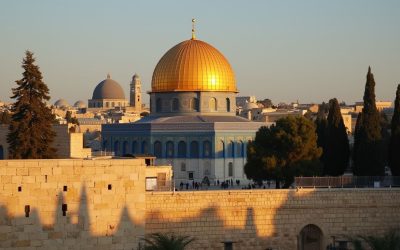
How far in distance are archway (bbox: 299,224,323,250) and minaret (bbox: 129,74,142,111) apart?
9683 centimetres

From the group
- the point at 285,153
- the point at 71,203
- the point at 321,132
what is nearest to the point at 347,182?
the point at 285,153

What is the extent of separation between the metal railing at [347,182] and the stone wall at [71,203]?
22.9 ft

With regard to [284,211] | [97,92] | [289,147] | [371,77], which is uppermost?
[97,92]

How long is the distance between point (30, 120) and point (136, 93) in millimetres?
95572

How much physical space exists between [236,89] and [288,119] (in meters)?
16.0

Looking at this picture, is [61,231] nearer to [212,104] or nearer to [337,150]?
[337,150]

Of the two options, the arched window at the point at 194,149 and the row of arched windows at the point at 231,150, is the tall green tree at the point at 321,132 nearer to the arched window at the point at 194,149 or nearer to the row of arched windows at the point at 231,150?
the row of arched windows at the point at 231,150

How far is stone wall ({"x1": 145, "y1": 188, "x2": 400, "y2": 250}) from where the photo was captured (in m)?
27.2

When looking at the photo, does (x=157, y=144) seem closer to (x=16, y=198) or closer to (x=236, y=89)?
(x=236, y=89)

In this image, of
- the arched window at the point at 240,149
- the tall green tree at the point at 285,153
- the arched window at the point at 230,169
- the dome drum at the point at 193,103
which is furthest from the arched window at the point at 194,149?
the tall green tree at the point at 285,153

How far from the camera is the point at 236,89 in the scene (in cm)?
5353

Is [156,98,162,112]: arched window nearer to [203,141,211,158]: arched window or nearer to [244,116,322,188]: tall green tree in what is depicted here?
[203,141,211,158]: arched window

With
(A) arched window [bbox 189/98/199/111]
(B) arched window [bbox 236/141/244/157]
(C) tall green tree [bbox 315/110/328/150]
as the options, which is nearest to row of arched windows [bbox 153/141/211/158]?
(B) arched window [bbox 236/141/244/157]

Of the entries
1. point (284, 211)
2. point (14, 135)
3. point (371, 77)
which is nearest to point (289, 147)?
point (371, 77)
